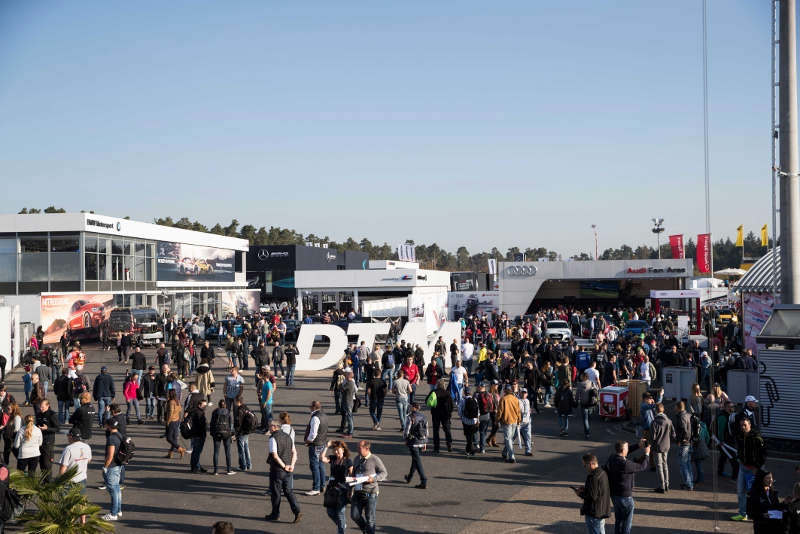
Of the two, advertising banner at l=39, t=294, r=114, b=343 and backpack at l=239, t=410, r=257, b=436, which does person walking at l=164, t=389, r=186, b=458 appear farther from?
advertising banner at l=39, t=294, r=114, b=343

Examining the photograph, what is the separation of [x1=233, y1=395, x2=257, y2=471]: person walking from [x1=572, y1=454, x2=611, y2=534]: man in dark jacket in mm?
6294

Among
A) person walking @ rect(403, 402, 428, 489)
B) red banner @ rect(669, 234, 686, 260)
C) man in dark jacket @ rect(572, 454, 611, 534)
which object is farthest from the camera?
red banner @ rect(669, 234, 686, 260)

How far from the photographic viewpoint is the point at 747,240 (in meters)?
147

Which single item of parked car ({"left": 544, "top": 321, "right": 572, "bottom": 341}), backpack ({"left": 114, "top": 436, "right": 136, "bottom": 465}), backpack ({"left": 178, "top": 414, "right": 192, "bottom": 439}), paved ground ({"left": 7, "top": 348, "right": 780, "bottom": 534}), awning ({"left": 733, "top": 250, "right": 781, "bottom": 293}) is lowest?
paved ground ({"left": 7, "top": 348, "right": 780, "bottom": 534})

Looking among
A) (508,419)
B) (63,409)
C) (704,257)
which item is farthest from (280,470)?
(704,257)

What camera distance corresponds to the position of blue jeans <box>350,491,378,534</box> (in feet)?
28.3

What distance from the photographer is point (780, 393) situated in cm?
1418

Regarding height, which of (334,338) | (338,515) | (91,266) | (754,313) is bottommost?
(338,515)

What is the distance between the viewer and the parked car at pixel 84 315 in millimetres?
36625

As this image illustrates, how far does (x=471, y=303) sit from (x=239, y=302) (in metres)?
18.8

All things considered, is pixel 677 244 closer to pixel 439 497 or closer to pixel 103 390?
pixel 103 390

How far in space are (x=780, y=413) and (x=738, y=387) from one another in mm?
3215

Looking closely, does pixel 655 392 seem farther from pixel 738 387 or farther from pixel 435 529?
pixel 435 529

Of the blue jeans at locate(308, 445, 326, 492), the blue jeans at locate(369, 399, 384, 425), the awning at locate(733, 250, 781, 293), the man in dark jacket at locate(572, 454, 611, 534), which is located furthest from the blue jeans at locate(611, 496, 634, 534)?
the awning at locate(733, 250, 781, 293)
